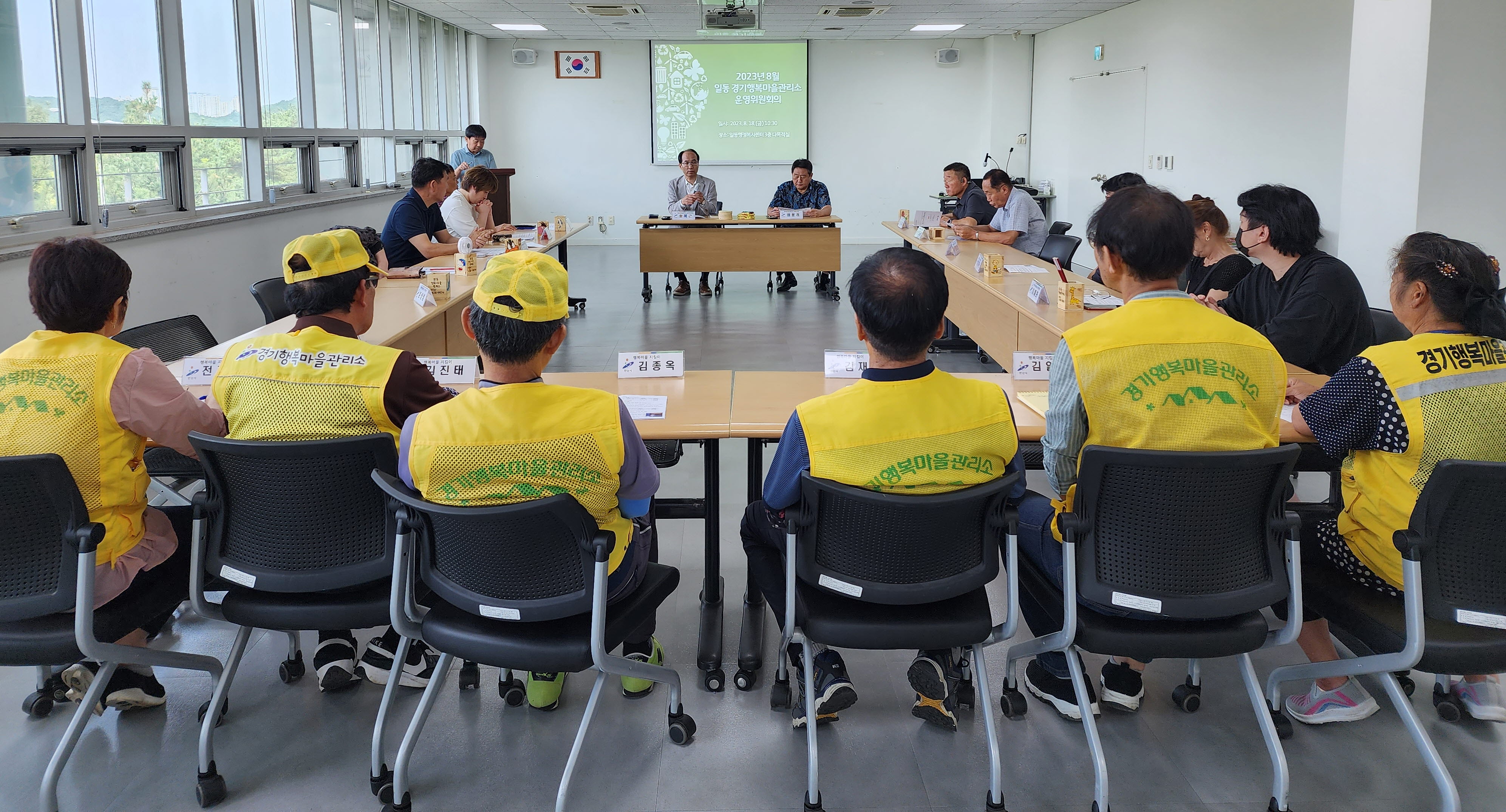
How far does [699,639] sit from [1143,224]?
4.94 ft

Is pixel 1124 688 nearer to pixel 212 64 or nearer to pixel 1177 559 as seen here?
pixel 1177 559

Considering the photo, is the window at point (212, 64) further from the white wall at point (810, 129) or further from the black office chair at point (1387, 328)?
the white wall at point (810, 129)

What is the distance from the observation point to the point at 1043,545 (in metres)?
2.13

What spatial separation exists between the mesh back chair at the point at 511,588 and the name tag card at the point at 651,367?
3.61 ft

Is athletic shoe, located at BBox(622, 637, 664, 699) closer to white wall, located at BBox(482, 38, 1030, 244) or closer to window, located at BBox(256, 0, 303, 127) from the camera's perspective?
window, located at BBox(256, 0, 303, 127)

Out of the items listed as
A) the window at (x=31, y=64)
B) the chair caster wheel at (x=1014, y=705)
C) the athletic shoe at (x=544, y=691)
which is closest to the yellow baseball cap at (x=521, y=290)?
the athletic shoe at (x=544, y=691)

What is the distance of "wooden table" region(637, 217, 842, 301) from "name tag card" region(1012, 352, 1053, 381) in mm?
5452

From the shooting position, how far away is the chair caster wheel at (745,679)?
8.13 ft

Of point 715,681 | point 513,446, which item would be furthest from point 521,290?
point 715,681

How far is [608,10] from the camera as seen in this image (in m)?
10.2

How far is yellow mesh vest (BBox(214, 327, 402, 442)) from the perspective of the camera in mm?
2057

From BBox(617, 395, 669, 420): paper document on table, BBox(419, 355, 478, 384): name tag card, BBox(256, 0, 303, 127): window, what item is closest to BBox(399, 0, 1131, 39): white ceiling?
BBox(256, 0, 303, 127): window

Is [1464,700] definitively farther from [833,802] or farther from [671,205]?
[671,205]

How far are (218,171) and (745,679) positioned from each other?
571 cm
